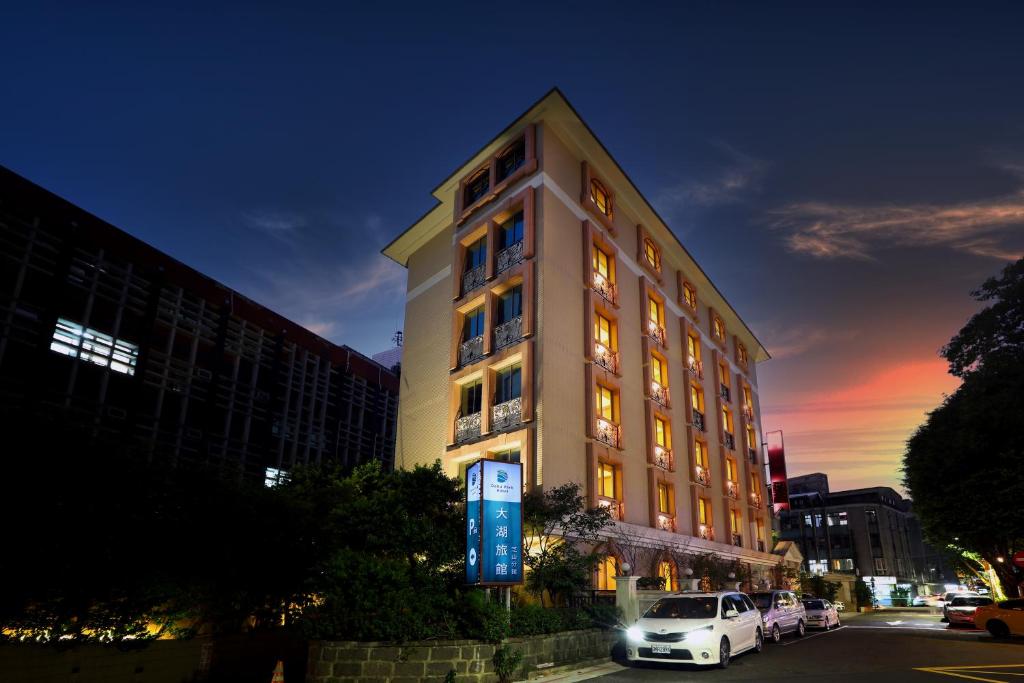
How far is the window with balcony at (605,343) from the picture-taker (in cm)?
2483

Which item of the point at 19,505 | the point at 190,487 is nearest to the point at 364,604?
the point at 190,487

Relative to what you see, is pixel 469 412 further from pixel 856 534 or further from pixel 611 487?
pixel 856 534

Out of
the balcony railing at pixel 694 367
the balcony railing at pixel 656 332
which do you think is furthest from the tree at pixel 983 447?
the balcony railing at pixel 656 332

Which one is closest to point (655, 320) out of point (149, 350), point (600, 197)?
point (600, 197)

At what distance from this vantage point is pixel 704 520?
103ft

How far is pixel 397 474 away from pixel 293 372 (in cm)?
2847

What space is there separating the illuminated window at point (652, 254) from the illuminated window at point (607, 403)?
29.4 feet

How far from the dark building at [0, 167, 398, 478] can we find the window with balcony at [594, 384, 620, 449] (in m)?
13.0

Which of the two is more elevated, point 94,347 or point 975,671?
point 94,347

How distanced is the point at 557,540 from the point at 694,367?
18.3 metres

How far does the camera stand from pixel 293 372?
4394 cm

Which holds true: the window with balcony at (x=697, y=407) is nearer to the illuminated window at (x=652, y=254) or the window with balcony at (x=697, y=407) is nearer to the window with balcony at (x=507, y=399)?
the illuminated window at (x=652, y=254)

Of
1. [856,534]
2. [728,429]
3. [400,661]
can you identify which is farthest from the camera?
[856,534]

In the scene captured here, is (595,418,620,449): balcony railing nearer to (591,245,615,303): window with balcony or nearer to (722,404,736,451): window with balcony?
(591,245,615,303): window with balcony
